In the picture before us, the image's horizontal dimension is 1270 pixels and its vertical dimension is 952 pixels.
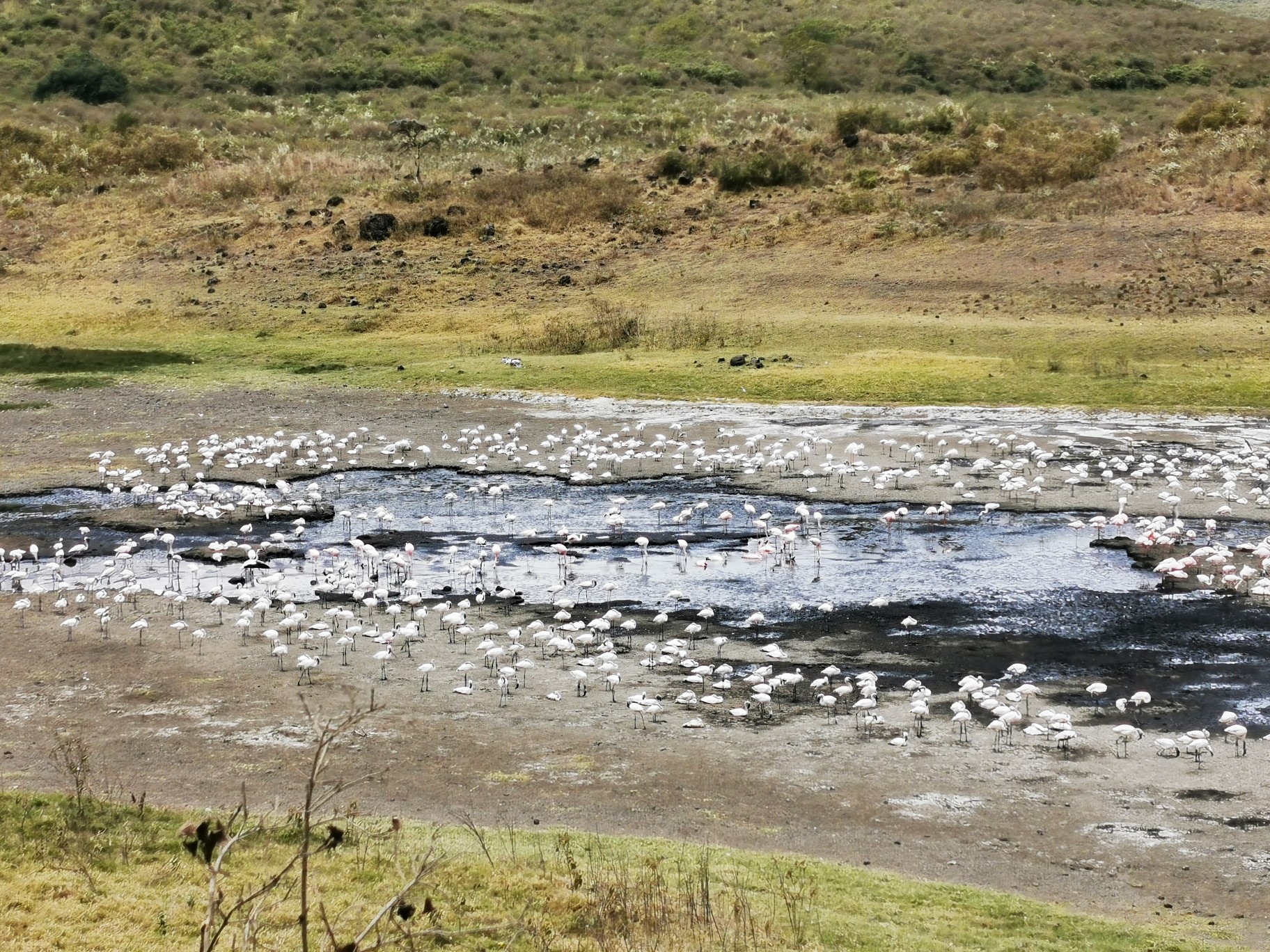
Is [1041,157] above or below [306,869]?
above

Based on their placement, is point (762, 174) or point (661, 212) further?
point (762, 174)

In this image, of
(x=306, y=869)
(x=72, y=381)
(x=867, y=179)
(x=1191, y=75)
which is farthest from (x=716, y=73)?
(x=306, y=869)

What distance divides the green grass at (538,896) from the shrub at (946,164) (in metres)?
44.9

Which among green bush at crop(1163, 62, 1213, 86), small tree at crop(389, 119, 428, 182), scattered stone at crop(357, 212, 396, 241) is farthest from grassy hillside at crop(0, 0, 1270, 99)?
scattered stone at crop(357, 212, 396, 241)

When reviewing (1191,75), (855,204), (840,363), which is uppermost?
(1191,75)

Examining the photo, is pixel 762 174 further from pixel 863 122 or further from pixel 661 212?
pixel 863 122

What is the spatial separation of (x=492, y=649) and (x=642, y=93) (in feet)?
217

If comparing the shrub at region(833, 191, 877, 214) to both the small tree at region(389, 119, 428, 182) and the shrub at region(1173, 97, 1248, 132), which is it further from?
the small tree at region(389, 119, 428, 182)

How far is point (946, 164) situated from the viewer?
53.9m

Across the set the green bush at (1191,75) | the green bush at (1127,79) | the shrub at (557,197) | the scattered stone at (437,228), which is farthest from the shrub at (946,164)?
the green bush at (1191,75)

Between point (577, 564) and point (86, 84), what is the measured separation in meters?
66.6

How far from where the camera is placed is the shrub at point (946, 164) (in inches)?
2117

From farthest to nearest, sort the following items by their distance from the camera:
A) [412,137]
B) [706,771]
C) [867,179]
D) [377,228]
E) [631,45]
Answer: [631,45]
[412,137]
[377,228]
[867,179]
[706,771]

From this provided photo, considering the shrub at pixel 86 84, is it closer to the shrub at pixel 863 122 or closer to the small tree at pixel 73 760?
the shrub at pixel 863 122
